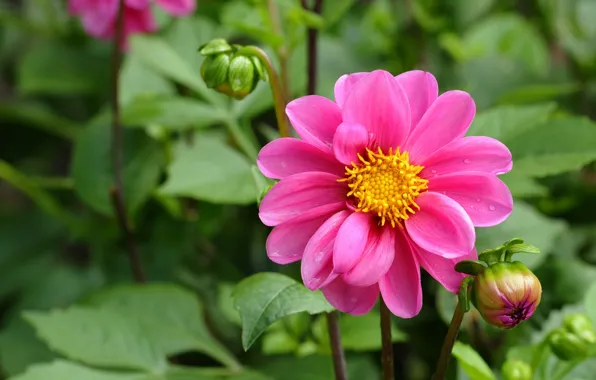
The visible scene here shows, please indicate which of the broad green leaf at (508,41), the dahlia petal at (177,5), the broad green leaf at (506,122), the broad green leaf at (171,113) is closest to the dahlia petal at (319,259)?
the broad green leaf at (506,122)

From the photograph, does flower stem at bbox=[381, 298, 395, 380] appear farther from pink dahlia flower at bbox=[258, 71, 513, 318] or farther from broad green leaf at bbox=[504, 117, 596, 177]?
broad green leaf at bbox=[504, 117, 596, 177]

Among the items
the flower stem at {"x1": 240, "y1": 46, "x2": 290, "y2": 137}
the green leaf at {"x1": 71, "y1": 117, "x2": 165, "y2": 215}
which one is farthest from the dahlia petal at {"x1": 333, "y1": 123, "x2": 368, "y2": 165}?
the green leaf at {"x1": 71, "y1": 117, "x2": 165, "y2": 215}

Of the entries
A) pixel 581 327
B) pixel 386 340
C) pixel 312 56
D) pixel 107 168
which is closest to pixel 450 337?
pixel 386 340

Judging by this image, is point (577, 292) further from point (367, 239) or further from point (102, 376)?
point (102, 376)

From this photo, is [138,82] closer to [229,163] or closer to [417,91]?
[229,163]

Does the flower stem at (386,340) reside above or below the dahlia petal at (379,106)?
below

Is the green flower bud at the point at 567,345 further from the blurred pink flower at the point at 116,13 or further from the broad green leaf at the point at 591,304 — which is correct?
the blurred pink flower at the point at 116,13

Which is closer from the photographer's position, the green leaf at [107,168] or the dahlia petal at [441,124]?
the dahlia petal at [441,124]
